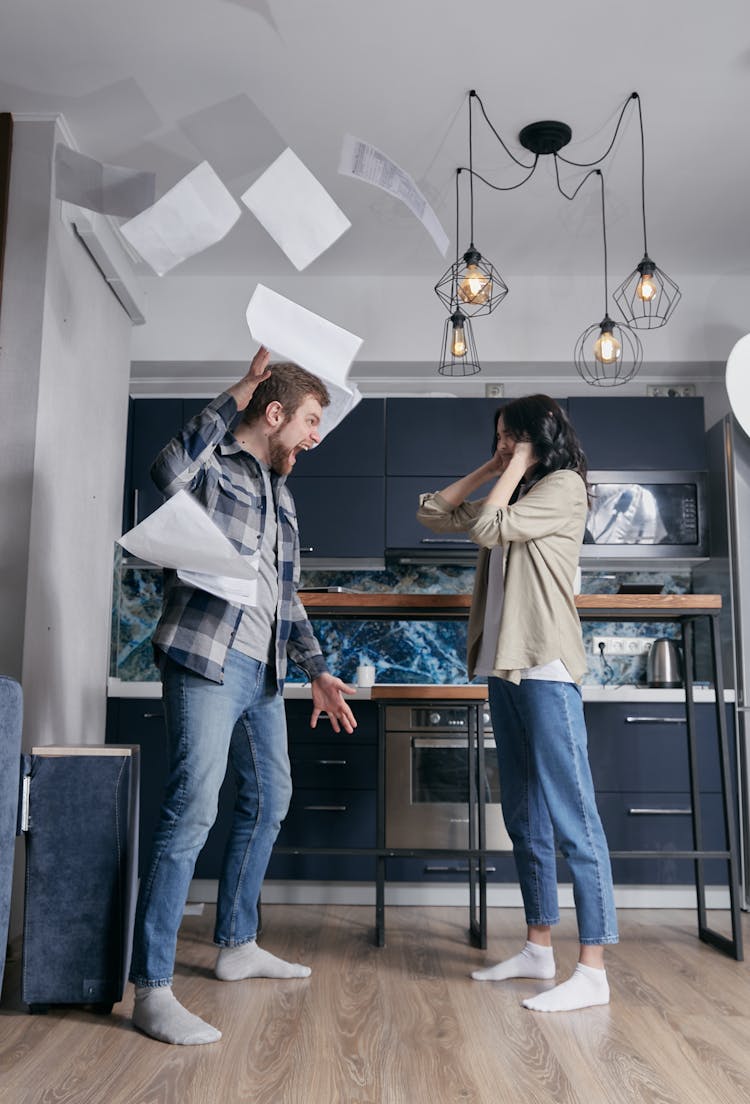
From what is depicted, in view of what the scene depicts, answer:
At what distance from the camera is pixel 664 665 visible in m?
4.14

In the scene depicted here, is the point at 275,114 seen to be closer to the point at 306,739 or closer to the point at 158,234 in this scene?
the point at 158,234

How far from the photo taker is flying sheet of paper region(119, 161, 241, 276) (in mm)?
2322

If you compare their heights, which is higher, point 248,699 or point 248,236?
point 248,236

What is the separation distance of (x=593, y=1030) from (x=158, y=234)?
2015 millimetres

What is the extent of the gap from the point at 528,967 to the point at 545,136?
8.28 ft

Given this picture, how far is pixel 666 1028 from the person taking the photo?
2.10 m

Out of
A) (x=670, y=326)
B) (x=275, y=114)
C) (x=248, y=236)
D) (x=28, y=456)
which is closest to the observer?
(x=28, y=456)

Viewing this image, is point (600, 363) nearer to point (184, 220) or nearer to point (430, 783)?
point (430, 783)

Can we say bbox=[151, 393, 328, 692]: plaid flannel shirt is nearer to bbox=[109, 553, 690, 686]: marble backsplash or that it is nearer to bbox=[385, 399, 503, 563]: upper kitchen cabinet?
bbox=[385, 399, 503, 563]: upper kitchen cabinet

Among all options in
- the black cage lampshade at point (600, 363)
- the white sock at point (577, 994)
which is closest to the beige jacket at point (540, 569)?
the white sock at point (577, 994)

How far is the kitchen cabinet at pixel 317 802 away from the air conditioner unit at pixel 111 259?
5.55 ft

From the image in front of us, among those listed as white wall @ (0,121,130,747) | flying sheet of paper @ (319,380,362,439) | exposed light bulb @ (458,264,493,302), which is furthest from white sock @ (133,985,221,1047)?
exposed light bulb @ (458,264,493,302)

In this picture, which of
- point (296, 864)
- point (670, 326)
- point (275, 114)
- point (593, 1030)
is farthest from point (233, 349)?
point (593, 1030)

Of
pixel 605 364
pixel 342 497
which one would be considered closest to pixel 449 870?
pixel 342 497
